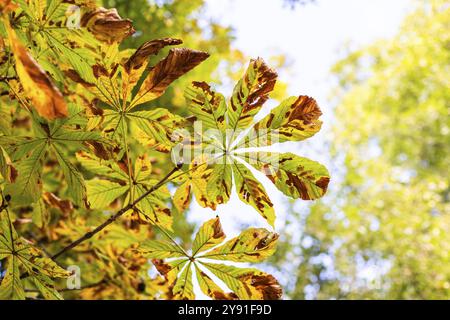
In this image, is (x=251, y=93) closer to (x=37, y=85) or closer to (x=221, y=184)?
(x=221, y=184)

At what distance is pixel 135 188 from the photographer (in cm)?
75

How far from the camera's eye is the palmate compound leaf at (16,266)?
23.2 inches

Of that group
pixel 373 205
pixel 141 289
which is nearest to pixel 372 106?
pixel 373 205

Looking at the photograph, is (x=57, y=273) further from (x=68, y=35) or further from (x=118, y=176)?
(x=68, y=35)

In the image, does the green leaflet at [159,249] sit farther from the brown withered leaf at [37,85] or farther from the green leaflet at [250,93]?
the brown withered leaf at [37,85]

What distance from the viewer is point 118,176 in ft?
2.50

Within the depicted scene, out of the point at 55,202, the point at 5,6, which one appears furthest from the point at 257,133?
the point at 55,202

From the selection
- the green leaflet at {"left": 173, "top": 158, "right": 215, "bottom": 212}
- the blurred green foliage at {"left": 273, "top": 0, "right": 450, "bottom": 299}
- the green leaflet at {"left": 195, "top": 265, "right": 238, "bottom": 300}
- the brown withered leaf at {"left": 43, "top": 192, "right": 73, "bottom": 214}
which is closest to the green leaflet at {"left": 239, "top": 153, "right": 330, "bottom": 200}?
the green leaflet at {"left": 173, "top": 158, "right": 215, "bottom": 212}

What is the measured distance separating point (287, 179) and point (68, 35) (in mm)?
398

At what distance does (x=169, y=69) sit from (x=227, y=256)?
1.07ft

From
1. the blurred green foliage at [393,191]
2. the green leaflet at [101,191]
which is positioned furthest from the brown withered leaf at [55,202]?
the blurred green foliage at [393,191]

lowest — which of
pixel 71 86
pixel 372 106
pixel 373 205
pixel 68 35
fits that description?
pixel 68 35

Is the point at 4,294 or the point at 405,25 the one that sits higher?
the point at 405,25
